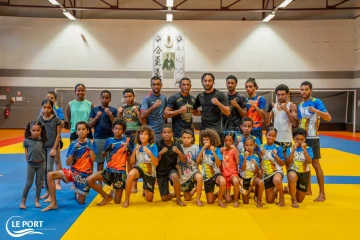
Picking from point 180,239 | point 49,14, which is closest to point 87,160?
point 180,239

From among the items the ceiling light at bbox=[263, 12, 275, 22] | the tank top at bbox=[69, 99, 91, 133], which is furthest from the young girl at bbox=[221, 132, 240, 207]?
the ceiling light at bbox=[263, 12, 275, 22]

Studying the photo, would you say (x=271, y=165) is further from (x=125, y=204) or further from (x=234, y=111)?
(x=125, y=204)

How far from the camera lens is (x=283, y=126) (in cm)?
598

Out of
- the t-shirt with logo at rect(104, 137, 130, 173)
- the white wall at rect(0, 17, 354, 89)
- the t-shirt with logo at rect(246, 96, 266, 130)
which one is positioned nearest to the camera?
the t-shirt with logo at rect(104, 137, 130, 173)

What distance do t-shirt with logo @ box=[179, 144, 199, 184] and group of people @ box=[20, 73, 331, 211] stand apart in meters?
0.02

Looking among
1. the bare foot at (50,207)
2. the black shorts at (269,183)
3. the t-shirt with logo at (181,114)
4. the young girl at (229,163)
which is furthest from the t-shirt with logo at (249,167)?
the bare foot at (50,207)

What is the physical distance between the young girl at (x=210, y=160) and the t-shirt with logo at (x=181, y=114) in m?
0.55

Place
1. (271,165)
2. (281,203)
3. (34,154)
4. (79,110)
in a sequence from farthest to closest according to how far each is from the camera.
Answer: (79,110), (271,165), (281,203), (34,154)

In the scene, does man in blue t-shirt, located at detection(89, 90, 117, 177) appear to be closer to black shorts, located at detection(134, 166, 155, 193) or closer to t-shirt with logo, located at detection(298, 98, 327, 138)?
black shorts, located at detection(134, 166, 155, 193)

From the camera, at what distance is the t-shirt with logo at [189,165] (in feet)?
18.1

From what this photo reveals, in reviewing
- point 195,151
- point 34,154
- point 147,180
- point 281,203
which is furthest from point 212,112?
point 34,154

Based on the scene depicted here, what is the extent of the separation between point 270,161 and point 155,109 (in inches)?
98.6

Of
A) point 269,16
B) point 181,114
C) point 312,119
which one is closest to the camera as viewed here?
point 312,119

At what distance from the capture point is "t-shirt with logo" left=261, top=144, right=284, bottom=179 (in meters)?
5.38
